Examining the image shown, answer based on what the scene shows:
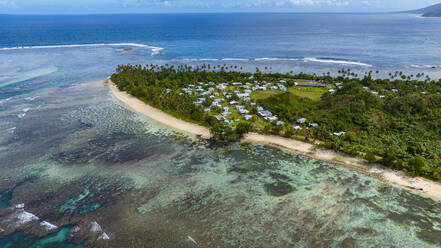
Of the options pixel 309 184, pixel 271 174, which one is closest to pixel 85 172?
pixel 271 174

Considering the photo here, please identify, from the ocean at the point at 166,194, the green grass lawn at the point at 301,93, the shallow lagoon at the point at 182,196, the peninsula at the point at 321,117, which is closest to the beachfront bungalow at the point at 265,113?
the peninsula at the point at 321,117

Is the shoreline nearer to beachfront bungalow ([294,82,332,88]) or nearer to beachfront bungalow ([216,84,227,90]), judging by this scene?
beachfront bungalow ([216,84,227,90])

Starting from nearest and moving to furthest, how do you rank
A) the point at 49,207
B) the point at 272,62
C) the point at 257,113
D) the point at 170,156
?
the point at 49,207, the point at 170,156, the point at 257,113, the point at 272,62

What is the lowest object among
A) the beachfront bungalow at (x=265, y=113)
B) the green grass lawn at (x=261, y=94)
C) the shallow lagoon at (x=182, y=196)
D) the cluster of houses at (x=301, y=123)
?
the shallow lagoon at (x=182, y=196)

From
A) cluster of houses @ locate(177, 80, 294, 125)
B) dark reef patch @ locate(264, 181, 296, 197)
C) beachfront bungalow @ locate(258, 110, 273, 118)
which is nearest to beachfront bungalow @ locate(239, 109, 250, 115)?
cluster of houses @ locate(177, 80, 294, 125)

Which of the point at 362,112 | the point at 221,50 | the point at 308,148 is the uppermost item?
the point at 221,50

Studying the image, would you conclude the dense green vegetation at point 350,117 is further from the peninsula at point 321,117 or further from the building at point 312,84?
the building at point 312,84

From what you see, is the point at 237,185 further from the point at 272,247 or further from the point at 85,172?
the point at 85,172
